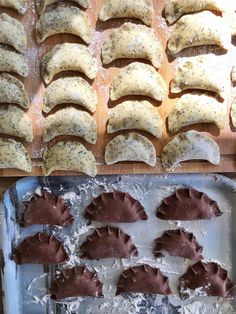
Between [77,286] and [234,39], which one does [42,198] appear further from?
[234,39]

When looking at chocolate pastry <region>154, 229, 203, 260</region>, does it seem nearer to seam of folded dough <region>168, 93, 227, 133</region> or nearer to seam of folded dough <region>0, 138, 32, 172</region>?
seam of folded dough <region>168, 93, 227, 133</region>

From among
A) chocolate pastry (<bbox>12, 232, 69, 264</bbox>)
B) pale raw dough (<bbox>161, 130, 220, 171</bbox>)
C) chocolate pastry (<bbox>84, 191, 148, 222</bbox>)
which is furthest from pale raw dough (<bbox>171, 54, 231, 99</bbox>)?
chocolate pastry (<bbox>12, 232, 69, 264</bbox>)

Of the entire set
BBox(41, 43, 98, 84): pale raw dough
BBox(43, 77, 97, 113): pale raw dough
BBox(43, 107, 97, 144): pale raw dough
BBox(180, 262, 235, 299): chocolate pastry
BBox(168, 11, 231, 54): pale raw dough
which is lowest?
BBox(180, 262, 235, 299): chocolate pastry

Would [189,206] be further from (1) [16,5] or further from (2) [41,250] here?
(1) [16,5]

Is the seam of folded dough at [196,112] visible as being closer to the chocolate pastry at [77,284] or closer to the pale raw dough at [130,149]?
the pale raw dough at [130,149]

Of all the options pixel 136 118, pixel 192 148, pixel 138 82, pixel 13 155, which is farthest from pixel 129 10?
pixel 13 155
